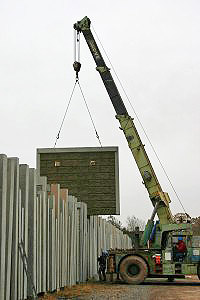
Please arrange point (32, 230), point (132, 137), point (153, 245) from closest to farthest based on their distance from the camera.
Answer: point (32, 230) → point (153, 245) → point (132, 137)

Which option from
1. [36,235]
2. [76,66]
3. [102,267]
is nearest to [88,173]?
[102,267]

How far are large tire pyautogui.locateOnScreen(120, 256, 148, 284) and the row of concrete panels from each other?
1.76m

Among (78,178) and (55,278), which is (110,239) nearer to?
(78,178)

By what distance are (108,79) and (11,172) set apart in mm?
14118

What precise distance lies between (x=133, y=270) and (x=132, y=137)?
6283 millimetres

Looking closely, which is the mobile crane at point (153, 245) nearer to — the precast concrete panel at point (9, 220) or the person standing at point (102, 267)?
the person standing at point (102, 267)

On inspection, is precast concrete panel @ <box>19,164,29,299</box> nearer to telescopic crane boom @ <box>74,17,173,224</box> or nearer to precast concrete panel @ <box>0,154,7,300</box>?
precast concrete panel @ <box>0,154,7,300</box>

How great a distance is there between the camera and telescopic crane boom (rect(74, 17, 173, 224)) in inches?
910

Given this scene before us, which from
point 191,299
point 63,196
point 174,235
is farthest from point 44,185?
point 174,235

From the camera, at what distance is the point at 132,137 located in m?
24.0

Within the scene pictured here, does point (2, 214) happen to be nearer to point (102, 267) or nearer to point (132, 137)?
point (132, 137)

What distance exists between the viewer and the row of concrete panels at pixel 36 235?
11609 millimetres

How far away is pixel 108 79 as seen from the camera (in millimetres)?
24984

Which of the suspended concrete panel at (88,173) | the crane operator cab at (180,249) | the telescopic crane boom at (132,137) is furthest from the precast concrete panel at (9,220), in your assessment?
the telescopic crane boom at (132,137)
